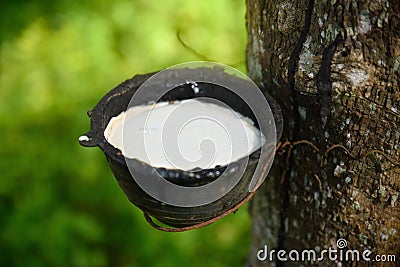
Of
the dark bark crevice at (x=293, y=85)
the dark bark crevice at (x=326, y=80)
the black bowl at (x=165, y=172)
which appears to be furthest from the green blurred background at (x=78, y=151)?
the dark bark crevice at (x=326, y=80)

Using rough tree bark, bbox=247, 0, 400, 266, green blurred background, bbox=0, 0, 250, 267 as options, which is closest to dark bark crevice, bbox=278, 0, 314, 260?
rough tree bark, bbox=247, 0, 400, 266

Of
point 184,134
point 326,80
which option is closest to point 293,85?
point 326,80

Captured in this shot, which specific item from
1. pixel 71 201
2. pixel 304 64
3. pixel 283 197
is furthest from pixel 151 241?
pixel 304 64

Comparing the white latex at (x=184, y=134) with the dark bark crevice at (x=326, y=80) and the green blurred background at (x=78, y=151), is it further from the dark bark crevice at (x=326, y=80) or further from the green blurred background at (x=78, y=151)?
A: the green blurred background at (x=78, y=151)

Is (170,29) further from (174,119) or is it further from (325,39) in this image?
(325,39)

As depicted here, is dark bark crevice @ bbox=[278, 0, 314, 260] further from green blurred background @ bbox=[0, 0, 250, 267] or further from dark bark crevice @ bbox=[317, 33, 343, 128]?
green blurred background @ bbox=[0, 0, 250, 267]

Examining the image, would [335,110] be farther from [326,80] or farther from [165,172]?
[165,172]
